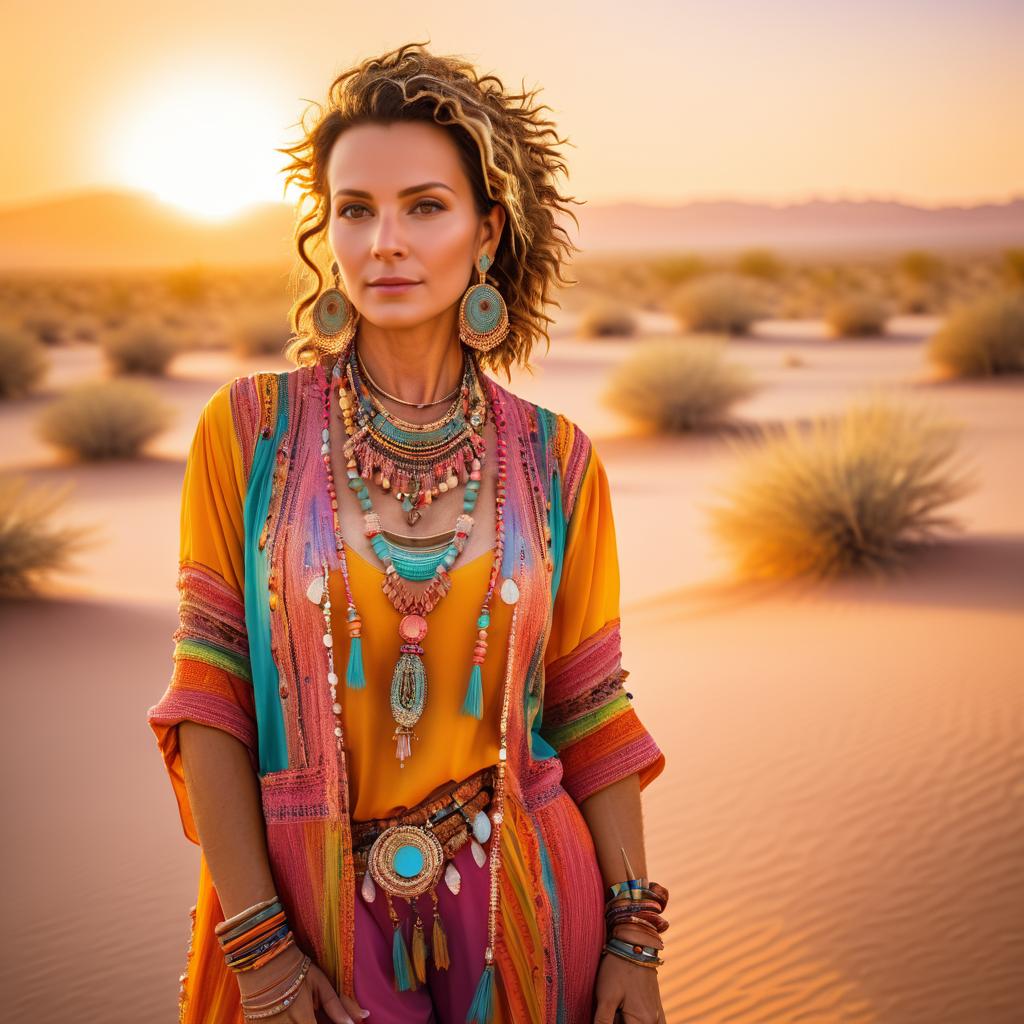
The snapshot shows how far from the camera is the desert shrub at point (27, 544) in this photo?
9.40 metres

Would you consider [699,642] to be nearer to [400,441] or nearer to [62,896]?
[62,896]

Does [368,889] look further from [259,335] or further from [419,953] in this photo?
[259,335]

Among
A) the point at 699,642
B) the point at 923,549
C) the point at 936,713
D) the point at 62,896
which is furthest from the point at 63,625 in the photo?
Answer: the point at 923,549

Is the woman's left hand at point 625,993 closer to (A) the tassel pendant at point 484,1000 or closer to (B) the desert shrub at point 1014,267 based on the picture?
(A) the tassel pendant at point 484,1000

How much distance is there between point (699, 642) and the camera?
8.33 meters

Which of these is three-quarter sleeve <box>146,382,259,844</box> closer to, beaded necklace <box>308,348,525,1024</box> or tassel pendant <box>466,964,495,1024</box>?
beaded necklace <box>308,348,525,1024</box>

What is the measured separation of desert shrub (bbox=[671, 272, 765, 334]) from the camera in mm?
33344

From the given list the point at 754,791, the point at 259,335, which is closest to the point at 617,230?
the point at 259,335

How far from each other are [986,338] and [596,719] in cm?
2150

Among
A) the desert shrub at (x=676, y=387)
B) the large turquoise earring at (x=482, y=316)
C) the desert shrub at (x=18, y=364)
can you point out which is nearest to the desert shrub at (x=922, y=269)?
the desert shrub at (x=676, y=387)

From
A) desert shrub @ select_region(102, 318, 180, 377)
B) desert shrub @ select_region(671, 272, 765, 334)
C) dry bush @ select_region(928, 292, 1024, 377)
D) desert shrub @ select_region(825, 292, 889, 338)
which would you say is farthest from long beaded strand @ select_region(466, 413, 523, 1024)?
desert shrub @ select_region(671, 272, 765, 334)

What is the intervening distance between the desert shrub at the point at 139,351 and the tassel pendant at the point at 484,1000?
Result: 26128mm

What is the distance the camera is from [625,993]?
2438mm

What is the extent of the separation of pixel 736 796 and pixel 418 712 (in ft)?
13.5
